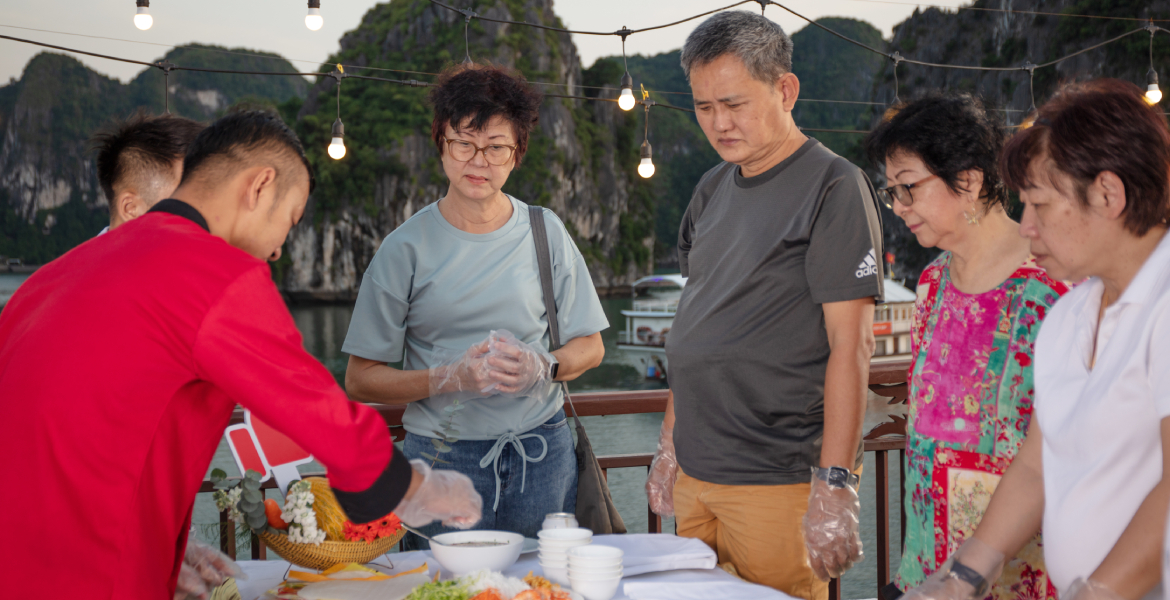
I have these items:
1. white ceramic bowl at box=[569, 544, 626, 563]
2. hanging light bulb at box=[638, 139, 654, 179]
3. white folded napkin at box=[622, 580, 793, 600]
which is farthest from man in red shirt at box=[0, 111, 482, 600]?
hanging light bulb at box=[638, 139, 654, 179]

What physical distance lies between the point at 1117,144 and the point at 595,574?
0.94 meters

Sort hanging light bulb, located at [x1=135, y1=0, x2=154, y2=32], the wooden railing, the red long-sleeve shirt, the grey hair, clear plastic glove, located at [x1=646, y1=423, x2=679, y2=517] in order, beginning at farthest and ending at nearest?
1. hanging light bulb, located at [x1=135, y1=0, x2=154, y2=32]
2. the wooden railing
3. clear plastic glove, located at [x1=646, y1=423, x2=679, y2=517]
4. the grey hair
5. the red long-sleeve shirt

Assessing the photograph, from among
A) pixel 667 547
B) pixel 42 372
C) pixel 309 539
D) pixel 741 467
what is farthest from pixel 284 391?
pixel 741 467

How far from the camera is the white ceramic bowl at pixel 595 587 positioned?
118 centimetres

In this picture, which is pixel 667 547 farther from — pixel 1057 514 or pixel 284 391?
pixel 284 391

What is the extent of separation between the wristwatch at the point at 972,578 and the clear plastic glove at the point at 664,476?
0.75 m

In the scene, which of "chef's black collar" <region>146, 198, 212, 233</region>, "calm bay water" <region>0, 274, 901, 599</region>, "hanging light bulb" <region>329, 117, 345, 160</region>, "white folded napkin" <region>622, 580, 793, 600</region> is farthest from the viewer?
"calm bay water" <region>0, 274, 901, 599</region>

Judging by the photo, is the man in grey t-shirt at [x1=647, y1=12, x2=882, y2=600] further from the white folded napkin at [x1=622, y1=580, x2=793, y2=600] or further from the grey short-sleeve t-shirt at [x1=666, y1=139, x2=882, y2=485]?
the white folded napkin at [x1=622, y1=580, x2=793, y2=600]

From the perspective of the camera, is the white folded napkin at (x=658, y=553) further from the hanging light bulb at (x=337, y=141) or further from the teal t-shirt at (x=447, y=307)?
the hanging light bulb at (x=337, y=141)

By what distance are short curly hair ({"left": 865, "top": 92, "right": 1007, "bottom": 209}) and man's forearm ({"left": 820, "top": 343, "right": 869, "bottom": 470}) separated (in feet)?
1.24

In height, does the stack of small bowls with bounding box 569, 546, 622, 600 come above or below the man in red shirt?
below

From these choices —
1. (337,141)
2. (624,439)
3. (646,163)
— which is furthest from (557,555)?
(624,439)

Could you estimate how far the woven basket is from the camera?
1.26m

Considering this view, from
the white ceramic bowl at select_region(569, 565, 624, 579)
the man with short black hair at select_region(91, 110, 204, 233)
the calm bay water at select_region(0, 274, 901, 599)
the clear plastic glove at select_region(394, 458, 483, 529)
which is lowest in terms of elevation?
the calm bay water at select_region(0, 274, 901, 599)
